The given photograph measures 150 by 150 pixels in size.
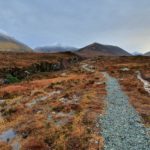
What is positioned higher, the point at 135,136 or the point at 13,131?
the point at 135,136

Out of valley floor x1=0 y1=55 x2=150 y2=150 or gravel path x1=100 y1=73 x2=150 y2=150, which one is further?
valley floor x1=0 y1=55 x2=150 y2=150

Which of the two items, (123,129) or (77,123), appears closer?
(123,129)

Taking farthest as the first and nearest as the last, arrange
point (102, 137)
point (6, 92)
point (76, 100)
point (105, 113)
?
point (6, 92) → point (76, 100) → point (105, 113) → point (102, 137)

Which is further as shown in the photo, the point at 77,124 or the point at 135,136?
the point at 77,124

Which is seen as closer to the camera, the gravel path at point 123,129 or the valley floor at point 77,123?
the gravel path at point 123,129

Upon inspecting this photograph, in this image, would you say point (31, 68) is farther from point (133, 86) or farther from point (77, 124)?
point (77, 124)

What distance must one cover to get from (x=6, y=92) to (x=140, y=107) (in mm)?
21558

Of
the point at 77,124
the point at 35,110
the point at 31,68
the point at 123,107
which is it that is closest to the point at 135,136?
the point at 77,124

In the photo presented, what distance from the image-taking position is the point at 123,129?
19578 mm

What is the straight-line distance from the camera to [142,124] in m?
21.0

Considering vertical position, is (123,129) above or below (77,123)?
above

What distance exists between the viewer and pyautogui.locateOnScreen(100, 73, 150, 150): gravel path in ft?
54.5

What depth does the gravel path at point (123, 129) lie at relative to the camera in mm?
16603

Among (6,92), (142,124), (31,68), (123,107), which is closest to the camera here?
(142,124)
